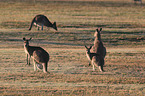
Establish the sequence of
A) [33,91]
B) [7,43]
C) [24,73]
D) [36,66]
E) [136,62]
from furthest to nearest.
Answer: [7,43]
[136,62]
[36,66]
[24,73]
[33,91]

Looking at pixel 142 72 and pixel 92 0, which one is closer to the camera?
pixel 142 72

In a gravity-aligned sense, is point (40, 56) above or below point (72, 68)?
above

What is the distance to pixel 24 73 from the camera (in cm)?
1166

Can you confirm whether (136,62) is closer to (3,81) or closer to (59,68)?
(59,68)

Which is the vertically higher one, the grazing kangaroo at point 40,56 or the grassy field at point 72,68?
the grazing kangaroo at point 40,56

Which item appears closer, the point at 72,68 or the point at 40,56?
the point at 40,56

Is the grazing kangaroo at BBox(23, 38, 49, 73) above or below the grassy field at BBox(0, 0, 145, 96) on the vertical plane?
above

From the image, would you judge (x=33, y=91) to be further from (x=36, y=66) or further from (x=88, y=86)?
(x=36, y=66)

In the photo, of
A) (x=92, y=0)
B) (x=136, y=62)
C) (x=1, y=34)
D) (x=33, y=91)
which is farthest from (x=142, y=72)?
(x=92, y=0)

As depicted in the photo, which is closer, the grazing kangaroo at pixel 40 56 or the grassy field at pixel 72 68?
the grassy field at pixel 72 68

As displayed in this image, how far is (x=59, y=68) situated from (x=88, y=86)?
2.35m

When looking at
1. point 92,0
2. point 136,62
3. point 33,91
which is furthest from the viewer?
point 92,0

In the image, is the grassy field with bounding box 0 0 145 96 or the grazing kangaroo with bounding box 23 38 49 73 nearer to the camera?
the grassy field with bounding box 0 0 145 96

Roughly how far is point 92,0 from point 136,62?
51.2 meters
